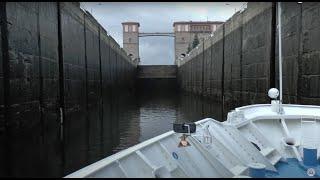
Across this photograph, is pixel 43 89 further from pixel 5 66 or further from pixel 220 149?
pixel 220 149

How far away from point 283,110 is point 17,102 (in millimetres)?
7848

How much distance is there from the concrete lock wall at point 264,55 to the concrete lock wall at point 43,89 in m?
6.68

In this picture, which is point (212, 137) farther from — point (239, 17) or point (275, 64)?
point (239, 17)

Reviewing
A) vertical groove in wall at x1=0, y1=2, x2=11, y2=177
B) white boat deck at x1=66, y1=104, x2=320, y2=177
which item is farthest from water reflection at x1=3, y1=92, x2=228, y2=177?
white boat deck at x1=66, y1=104, x2=320, y2=177

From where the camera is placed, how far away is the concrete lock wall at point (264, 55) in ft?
37.5

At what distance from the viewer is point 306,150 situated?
241 inches

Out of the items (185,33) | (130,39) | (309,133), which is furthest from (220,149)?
(130,39)

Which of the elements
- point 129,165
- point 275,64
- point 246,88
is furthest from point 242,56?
point 129,165

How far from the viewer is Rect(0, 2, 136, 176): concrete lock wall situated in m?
10.5

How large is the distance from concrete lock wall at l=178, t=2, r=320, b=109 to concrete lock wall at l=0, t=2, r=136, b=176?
6.68 meters

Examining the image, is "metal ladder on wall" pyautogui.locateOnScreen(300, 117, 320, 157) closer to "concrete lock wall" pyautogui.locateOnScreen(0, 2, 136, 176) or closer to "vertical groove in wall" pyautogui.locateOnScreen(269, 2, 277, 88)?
"concrete lock wall" pyautogui.locateOnScreen(0, 2, 136, 176)

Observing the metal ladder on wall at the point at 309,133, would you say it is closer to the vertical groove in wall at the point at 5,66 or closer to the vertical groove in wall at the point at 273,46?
the vertical groove in wall at the point at 5,66

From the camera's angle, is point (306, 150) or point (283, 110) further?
point (283, 110)

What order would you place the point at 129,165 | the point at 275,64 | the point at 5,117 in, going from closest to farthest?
the point at 129,165
the point at 5,117
the point at 275,64
